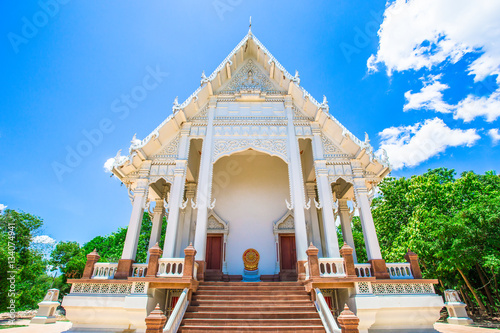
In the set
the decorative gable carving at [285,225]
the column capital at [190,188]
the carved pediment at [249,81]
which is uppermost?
the carved pediment at [249,81]

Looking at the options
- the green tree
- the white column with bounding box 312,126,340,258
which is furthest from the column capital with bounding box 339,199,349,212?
the green tree

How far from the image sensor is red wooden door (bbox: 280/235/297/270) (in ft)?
36.4

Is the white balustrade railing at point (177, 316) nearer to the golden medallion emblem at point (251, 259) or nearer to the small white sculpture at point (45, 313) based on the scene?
the golden medallion emblem at point (251, 259)

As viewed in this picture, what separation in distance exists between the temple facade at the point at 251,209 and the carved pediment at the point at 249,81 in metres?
0.06

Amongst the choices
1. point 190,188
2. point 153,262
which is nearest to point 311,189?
point 190,188

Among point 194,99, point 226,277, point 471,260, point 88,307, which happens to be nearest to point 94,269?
point 88,307

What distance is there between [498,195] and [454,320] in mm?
6269

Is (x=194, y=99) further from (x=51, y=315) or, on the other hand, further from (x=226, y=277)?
(x=51, y=315)

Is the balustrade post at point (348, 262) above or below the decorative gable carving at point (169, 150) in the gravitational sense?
below

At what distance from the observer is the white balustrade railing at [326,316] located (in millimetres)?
5465

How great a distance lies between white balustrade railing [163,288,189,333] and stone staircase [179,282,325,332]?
0.13 m

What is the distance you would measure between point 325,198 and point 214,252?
5367 millimetres

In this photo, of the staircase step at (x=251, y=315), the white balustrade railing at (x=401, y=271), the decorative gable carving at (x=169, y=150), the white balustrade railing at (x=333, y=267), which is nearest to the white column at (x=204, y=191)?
the decorative gable carving at (x=169, y=150)

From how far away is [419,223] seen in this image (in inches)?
547
